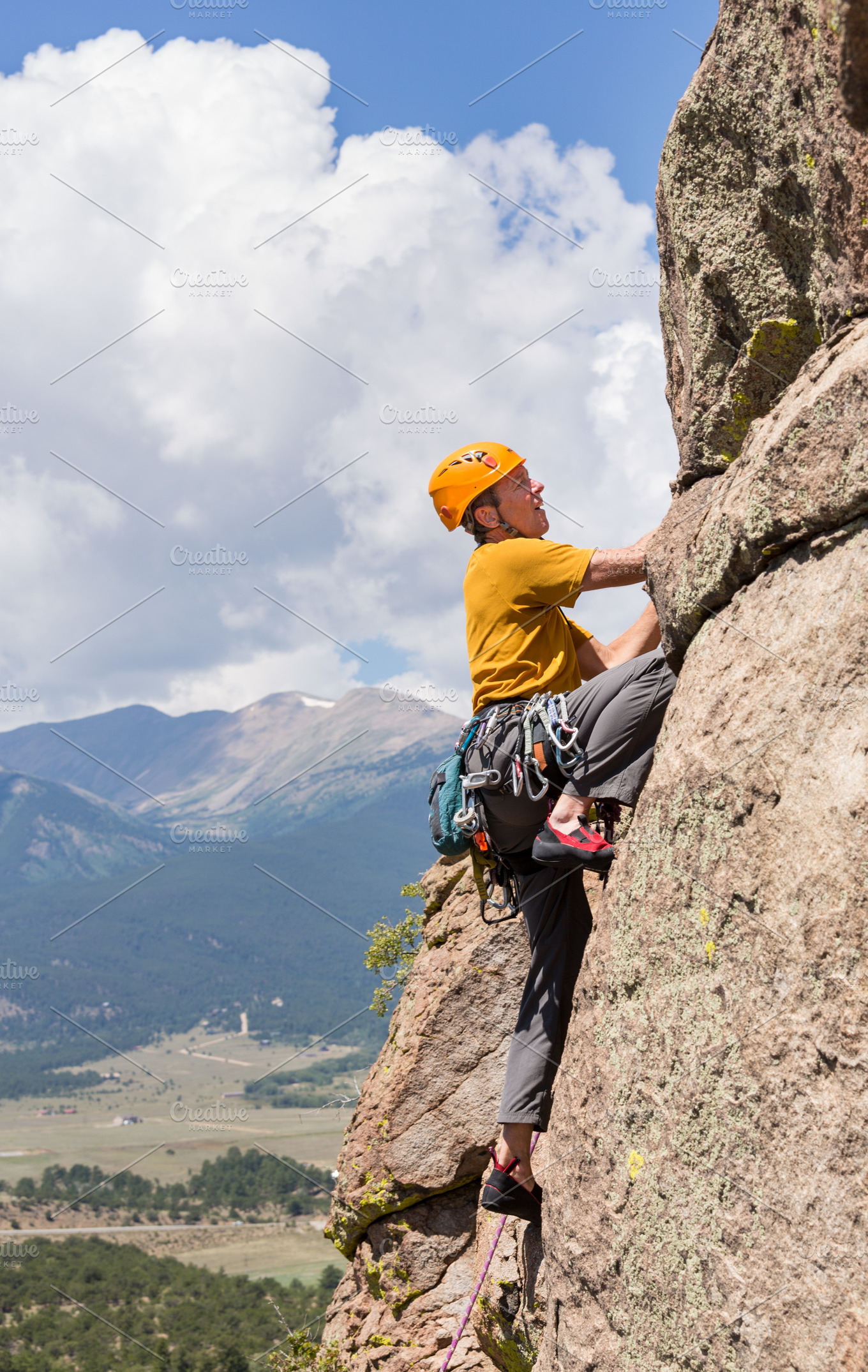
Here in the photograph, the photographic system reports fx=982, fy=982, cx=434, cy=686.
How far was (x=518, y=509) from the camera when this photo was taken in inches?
251

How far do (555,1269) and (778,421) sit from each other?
4132 mm

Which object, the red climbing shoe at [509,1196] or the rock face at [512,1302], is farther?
the rock face at [512,1302]

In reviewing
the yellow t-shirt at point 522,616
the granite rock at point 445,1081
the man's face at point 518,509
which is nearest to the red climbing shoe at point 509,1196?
the granite rock at point 445,1081

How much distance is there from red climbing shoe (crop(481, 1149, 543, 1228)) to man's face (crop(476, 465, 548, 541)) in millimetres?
3940

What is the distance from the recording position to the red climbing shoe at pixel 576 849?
16.9ft

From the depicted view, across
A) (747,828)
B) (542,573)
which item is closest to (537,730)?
(542,573)

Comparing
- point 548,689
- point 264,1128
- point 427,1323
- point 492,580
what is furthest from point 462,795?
point 264,1128

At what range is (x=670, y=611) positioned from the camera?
194 inches

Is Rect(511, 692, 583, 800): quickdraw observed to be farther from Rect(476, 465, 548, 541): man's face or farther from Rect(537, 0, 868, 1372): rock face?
Rect(476, 465, 548, 541): man's face

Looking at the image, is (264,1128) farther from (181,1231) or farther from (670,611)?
A: (670,611)

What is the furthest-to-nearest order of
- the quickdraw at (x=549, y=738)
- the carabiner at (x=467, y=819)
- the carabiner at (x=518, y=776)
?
the carabiner at (x=467, y=819), the carabiner at (x=518, y=776), the quickdraw at (x=549, y=738)

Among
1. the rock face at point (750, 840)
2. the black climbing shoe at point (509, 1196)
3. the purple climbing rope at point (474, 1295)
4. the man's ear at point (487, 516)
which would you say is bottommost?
the purple climbing rope at point (474, 1295)

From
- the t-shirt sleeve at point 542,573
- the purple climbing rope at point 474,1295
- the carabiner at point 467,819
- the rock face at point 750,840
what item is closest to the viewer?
the rock face at point 750,840

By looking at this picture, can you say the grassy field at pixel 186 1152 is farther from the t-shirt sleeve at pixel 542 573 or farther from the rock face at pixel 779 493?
the rock face at pixel 779 493
